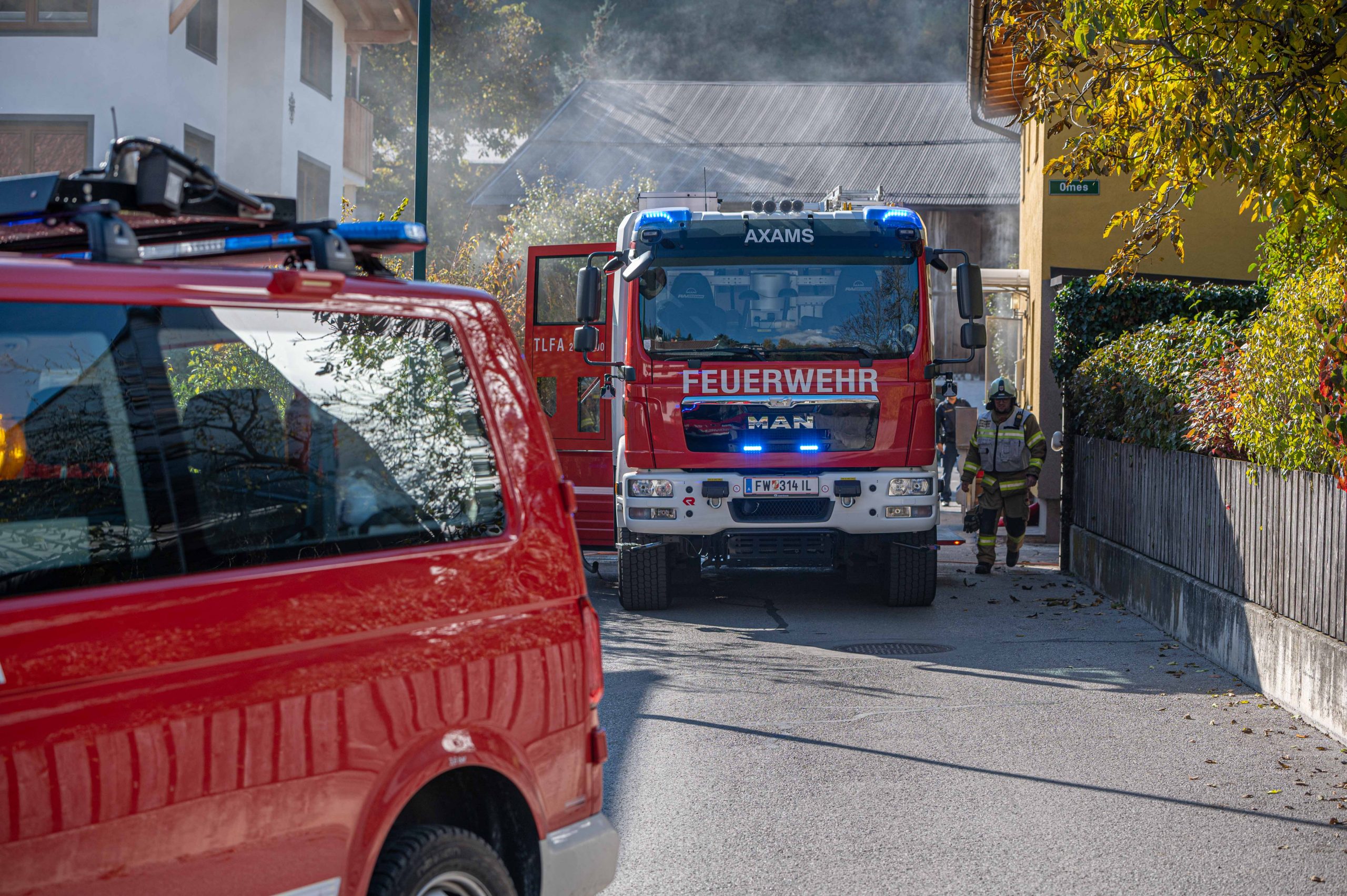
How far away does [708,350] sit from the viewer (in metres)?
11.4

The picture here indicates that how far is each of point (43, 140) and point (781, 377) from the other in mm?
12959

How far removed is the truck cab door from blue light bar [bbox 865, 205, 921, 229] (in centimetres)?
302

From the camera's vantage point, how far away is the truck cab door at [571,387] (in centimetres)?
1399

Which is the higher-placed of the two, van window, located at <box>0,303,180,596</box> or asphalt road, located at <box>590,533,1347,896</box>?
van window, located at <box>0,303,180,596</box>

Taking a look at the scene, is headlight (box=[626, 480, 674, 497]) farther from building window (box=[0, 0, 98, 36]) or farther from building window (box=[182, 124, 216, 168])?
building window (box=[0, 0, 98, 36])

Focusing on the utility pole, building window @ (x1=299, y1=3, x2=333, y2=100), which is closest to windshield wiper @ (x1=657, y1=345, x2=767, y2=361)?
the utility pole

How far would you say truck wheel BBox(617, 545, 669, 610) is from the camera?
11.8m

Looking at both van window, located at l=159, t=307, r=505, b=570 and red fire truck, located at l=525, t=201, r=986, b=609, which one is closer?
van window, located at l=159, t=307, r=505, b=570

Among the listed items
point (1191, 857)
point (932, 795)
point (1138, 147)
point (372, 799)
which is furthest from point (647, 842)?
point (1138, 147)

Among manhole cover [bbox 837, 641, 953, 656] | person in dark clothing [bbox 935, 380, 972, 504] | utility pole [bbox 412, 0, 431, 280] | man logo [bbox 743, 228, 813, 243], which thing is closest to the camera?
manhole cover [bbox 837, 641, 953, 656]

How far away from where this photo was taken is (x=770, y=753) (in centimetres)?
704

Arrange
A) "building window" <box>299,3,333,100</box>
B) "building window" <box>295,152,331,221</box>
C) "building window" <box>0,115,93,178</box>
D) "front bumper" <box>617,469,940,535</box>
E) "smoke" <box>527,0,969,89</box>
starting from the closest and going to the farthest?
"front bumper" <box>617,469,940,535</box>
"building window" <box>0,115,93,178</box>
"building window" <box>299,3,333,100</box>
"building window" <box>295,152,331,221</box>
"smoke" <box>527,0,969,89</box>

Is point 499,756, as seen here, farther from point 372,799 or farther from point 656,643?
point 656,643

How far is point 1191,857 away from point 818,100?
45831mm
